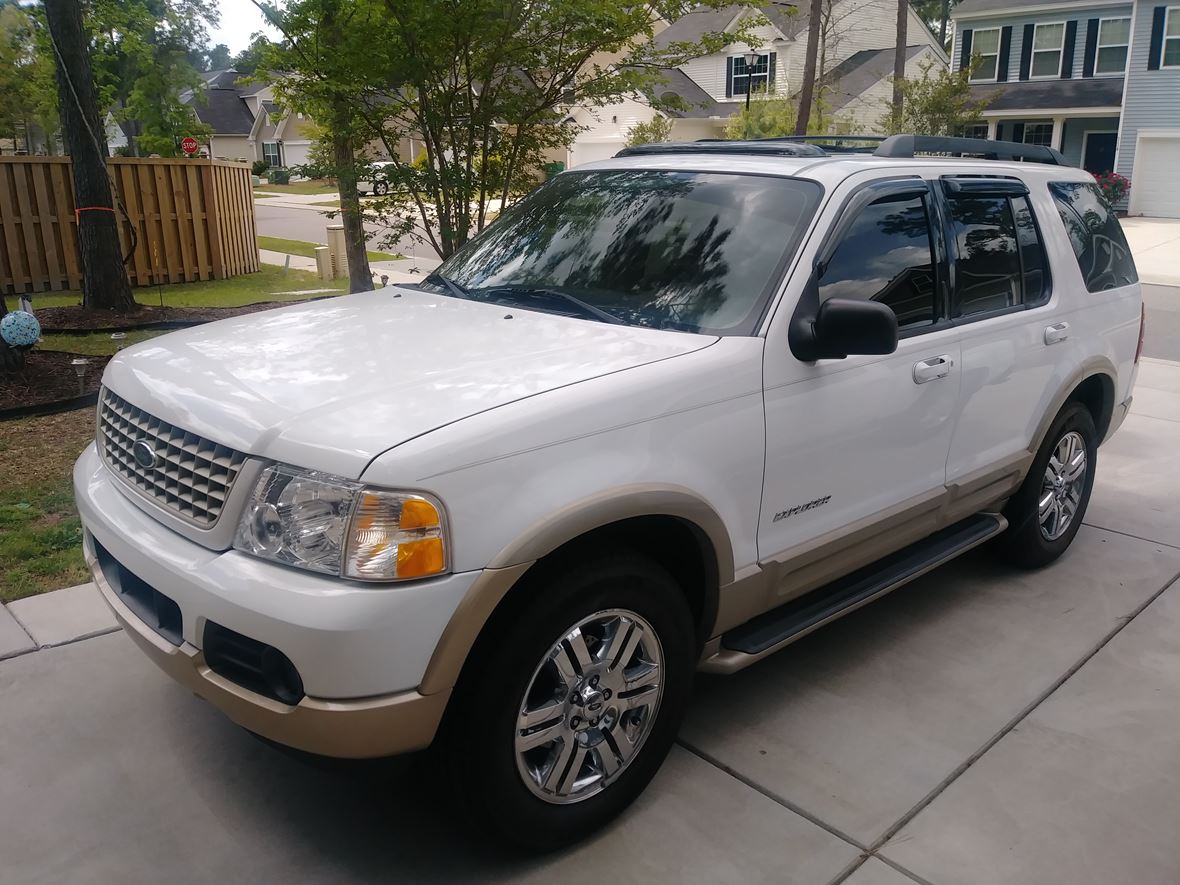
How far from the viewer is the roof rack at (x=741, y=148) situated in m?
4.09

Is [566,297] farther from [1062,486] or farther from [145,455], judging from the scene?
[1062,486]

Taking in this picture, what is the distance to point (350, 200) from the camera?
7.91 meters

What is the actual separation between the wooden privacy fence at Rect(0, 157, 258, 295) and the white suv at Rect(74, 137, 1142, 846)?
1008 centimetres

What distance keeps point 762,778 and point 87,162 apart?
997 cm

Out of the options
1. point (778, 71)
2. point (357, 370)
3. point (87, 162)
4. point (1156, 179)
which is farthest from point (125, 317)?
point (778, 71)

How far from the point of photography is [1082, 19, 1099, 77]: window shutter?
31203mm

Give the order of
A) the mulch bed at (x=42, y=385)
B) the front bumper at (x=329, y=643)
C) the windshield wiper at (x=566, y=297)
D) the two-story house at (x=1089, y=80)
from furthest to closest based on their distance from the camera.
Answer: the two-story house at (x=1089, y=80) → the mulch bed at (x=42, y=385) → the windshield wiper at (x=566, y=297) → the front bumper at (x=329, y=643)


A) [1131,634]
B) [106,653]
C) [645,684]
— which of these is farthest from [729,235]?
[106,653]

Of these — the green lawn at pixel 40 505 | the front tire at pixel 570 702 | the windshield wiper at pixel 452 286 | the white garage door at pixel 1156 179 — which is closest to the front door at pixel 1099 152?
the white garage door at pixel 1156 179

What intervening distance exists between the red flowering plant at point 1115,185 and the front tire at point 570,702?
94.3ft

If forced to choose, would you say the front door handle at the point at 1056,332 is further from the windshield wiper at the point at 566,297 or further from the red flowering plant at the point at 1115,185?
the red flowering plant at the point at 1115,185

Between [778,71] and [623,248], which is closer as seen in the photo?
[623,248]

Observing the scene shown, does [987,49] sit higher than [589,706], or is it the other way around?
[987,49]

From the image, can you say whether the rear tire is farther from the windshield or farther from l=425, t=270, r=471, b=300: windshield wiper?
l=425, t=270, r=471, b=300: windshield wiper
